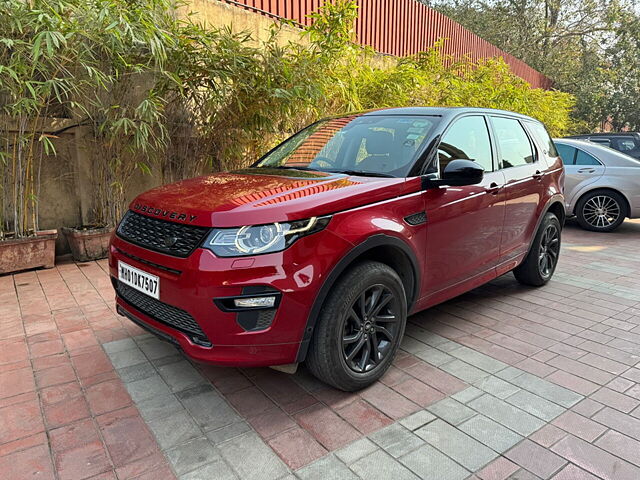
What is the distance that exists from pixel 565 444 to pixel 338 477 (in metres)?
1.03

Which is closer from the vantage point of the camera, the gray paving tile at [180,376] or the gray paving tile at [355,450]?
the gray paving tile at [355,450]

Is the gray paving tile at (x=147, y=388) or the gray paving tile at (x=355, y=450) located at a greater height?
the gray paving tile at (x=147, y=388)

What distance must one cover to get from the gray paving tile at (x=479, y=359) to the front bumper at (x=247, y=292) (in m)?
1.23

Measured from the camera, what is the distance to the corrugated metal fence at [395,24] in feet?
22.0

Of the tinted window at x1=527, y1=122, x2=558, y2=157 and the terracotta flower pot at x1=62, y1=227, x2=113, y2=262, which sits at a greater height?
the tinted window at x1=527, y1=122, x2=558, y2=157

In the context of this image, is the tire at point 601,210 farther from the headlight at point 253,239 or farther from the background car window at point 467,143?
the headlight at point 253,239

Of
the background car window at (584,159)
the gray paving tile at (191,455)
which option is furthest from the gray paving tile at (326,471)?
the background car window at (584,159)

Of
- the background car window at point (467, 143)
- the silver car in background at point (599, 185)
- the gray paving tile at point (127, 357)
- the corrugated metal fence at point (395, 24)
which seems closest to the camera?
the gray paving tile at point (127, 357)

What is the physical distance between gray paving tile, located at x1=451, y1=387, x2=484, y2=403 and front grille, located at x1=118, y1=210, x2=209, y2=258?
1.53 meters

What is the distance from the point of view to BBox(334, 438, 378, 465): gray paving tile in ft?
6.18

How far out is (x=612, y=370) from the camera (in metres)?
2.66

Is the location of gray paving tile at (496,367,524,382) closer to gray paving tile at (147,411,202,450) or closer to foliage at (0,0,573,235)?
gray paving tile at (147,411,202,450)

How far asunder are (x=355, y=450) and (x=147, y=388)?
117 cm

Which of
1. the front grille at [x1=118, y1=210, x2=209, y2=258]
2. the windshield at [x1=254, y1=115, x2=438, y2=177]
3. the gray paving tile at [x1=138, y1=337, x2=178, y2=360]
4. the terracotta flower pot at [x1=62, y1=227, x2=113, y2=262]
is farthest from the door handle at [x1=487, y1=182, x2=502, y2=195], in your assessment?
the terracotta flower pot at [x1=62, y1=227, x2=113, y2=262]
